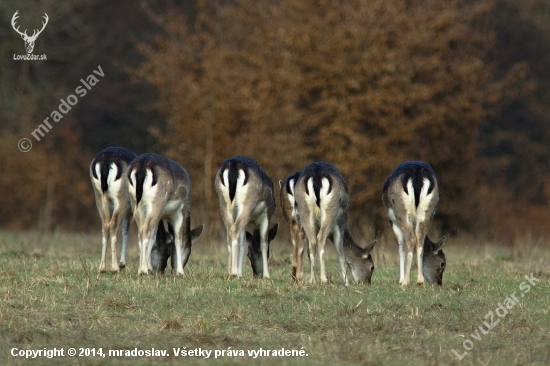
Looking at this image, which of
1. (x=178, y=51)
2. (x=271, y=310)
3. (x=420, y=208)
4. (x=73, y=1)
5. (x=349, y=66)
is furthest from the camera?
(x=73, y=1)

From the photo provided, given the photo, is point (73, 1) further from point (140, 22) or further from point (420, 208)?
point (420, 208)

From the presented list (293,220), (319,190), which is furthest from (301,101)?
(319,190)

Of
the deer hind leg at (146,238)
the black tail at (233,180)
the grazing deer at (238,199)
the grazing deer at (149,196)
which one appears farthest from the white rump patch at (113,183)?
the black tail at (233,180)

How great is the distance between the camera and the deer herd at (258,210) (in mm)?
12938

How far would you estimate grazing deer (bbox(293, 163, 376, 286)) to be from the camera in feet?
42.1

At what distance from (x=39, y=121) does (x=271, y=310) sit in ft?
78.7

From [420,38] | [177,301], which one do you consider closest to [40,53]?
[420,38]

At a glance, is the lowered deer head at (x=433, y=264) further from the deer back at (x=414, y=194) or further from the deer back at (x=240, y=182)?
the deer back at (x=240, y=182)

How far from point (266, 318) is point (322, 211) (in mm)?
3150

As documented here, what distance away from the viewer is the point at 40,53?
32.0 m

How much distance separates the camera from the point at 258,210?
45.4ft

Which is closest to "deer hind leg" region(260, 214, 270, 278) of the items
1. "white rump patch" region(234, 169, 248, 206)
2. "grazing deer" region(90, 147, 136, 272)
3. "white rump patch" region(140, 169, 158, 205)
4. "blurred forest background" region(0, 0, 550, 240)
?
"white rump patch" region(234, 169, 248, 206)

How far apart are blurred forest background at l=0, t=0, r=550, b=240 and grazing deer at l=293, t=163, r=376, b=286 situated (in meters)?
10.5

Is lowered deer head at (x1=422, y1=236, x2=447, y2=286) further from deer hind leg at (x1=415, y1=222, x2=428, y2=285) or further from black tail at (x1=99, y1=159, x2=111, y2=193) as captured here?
black tail at (x1=99, y1=159, x2=111, y2=193)
